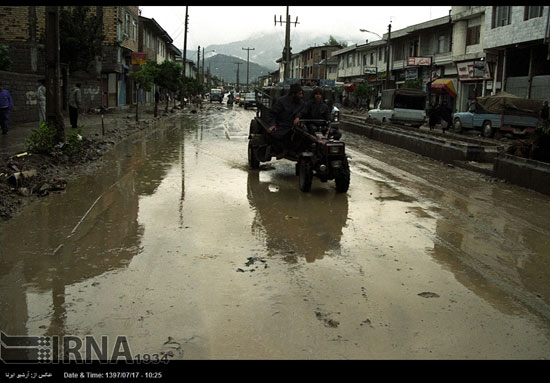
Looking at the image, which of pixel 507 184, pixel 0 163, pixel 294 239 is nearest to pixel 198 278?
pixel 294 239

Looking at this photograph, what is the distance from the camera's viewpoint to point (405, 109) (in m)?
33.2

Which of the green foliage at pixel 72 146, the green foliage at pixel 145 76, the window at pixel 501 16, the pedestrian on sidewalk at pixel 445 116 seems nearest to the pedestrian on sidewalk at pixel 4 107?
the green foliage at pixel 72 146

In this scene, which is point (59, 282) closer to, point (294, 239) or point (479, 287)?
point (294, 239)

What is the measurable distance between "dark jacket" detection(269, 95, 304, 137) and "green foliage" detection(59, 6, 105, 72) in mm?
20469

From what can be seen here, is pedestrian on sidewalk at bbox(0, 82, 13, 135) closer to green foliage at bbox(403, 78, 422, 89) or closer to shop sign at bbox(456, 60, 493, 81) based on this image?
shop sign at bbox(456, 60, 493, 81)

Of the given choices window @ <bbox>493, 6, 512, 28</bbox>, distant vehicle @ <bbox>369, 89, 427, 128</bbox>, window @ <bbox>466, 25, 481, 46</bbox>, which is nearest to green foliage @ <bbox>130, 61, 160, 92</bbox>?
distant vehicle @ <bbox>369, 89, 427, 128</bbox>

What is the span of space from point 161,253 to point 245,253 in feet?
3.12

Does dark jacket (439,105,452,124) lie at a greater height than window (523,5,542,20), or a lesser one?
lesser

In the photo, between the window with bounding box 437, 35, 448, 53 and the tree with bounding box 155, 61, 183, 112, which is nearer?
the tree with bounding box 155, 61, 183, 112

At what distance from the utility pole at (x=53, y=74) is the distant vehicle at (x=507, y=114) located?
2009cm

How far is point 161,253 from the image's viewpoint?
627 cm

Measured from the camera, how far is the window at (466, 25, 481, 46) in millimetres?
38562

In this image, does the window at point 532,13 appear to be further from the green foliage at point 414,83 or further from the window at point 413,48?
the window at point 413,48

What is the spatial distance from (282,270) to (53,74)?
11.3m
